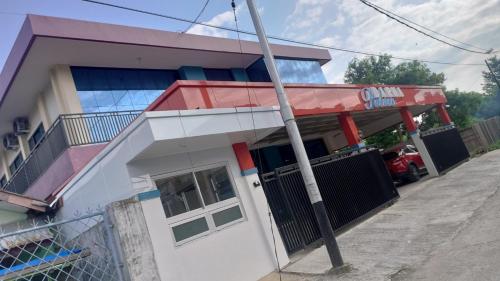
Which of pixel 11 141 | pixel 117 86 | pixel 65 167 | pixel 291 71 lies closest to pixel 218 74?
pixel 291 71

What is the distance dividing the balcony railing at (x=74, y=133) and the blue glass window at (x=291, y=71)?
6637 mm

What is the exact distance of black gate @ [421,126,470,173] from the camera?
1531 cm

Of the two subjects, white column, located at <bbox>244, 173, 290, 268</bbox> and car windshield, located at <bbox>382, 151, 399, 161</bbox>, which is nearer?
white column, located at <bbox>244, 173, 290, 268</bbox>

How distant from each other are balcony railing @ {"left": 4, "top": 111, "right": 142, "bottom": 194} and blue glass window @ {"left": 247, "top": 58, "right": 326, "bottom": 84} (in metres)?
6.64

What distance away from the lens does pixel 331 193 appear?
9578mm

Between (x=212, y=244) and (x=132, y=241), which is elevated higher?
(x=132, y=241)

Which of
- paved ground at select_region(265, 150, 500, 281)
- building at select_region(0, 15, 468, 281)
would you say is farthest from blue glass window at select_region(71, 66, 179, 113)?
paved ground at select_region(265, 150, 500, 281)

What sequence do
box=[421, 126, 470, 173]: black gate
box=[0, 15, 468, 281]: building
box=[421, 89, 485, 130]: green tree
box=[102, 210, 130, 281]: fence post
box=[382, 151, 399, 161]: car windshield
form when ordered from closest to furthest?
box=[102, 210, 130, 281]: fence post < box=[0, 15, 468, 281]: building < box=[421, 126, 470, 173]: black gate < box=[382, 151, 399, 161]: car windshield < box=[421, 89, 485, 130]: green tree

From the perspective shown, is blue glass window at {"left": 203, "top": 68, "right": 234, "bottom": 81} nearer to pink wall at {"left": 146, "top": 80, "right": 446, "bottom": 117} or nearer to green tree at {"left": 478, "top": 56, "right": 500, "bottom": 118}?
pink wall at {"left": 146, "top": 80, "right": 446, "bottom": 117}

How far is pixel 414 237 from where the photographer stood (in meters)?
7.71

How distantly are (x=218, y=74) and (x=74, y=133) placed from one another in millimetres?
7191

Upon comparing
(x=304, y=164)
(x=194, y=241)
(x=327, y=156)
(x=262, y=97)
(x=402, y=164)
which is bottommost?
(x=402, y=164)

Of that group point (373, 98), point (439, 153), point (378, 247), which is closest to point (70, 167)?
point (378, 247)

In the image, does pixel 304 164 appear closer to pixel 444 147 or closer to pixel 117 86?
pixel 117 86
